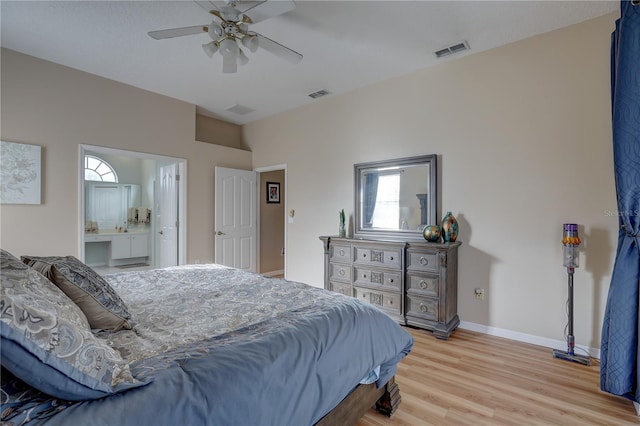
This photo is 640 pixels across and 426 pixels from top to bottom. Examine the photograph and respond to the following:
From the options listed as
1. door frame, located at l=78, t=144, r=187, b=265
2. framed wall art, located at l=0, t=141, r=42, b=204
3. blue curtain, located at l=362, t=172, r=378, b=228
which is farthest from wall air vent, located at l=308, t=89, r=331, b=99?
framed wall art, located at l=0, t=141, r=42, b=204

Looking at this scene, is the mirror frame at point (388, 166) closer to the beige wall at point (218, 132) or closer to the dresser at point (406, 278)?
the dresser at point (406, 278)

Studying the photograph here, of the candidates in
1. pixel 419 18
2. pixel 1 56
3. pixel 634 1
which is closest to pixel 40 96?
pixel 1 56

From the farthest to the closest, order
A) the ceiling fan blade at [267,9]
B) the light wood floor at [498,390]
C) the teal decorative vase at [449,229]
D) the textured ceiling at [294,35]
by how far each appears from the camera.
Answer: the teal decorative vase at [449,229] → the textured ceiling at [294,35] → the ceiling fan blade at [267,9] → the light wood floor at [498,390]

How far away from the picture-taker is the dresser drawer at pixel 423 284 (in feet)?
9.86

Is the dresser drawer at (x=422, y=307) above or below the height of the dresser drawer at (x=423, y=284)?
below

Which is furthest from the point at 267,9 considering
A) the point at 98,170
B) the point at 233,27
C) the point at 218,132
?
the point at 98,170

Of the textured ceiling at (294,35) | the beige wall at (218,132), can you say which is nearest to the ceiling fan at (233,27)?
the textured ceiling at (294,35)

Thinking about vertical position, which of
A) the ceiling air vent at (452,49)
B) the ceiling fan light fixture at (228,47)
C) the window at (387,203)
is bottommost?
the window at (387,203)

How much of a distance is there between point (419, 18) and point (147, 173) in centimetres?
631

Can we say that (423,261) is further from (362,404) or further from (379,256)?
(362,404)

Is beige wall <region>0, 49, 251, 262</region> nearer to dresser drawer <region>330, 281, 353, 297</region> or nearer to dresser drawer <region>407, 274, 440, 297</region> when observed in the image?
dresser drawer <region>330, 281, 353, 297</region>

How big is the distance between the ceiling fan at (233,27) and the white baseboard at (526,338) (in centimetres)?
315

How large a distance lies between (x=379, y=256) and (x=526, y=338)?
1544 millimetres

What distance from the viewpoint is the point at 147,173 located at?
674cm
